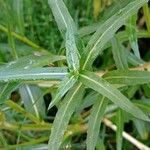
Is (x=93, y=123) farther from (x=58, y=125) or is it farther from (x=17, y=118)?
(x=17, y=118)

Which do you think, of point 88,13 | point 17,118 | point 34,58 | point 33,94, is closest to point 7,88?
point 34,58

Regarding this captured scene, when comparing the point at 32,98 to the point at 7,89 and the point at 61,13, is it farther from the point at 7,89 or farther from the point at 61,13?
the point at 61,13

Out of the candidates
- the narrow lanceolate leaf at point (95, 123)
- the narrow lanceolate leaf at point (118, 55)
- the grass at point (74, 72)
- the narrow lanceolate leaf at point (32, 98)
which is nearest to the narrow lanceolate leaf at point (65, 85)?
the grass at point (74, 72)

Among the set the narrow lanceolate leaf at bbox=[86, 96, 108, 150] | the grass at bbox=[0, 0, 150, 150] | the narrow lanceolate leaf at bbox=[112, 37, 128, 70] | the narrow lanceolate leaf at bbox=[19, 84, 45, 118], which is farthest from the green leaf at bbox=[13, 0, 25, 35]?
the narrow lanceolate leaf at bbox=[86, 96, 108, 150]

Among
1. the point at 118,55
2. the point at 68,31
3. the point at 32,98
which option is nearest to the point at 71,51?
the point at 68,31

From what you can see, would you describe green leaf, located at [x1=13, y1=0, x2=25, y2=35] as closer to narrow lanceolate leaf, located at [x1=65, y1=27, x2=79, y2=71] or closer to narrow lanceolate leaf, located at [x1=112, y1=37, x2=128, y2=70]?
narrow lanceolate leaf, located at [x1=112, y1=37, x2=128, y2=70]

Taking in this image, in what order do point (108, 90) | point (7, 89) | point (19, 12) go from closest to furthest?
point (108, 90) → point (7, 89) → point (19, 12)

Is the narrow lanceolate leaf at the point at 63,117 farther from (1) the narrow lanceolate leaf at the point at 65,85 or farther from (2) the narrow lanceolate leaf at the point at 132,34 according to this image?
(2) the narrow lanceolate leaf at the point at 132,34
